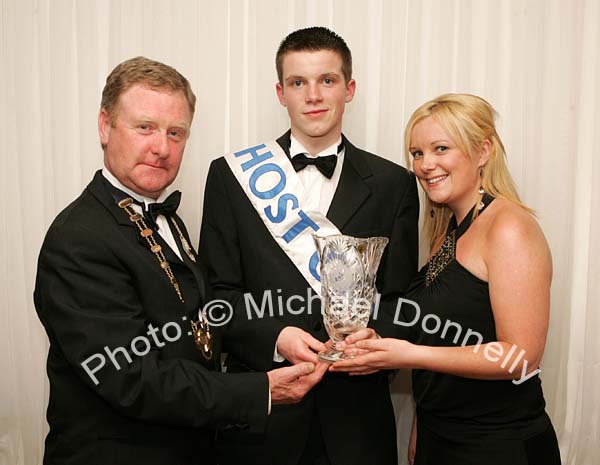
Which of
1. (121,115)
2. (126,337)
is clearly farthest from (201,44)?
(126,337)

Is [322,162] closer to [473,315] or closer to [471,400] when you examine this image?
[473,315]

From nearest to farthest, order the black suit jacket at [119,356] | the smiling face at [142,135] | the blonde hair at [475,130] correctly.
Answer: the black suit jacket at [119,356]
the smiling face at [142,135]
the blonde hair at [475,130]

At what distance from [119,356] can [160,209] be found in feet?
1.45

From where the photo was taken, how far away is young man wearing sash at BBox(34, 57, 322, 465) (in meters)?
1.36

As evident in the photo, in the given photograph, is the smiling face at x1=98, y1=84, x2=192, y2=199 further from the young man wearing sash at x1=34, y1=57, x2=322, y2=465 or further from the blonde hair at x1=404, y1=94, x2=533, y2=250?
the blonde hair at x1=404, y1=94, x2=533, y2=250

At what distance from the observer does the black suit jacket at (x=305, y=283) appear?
5.71ft

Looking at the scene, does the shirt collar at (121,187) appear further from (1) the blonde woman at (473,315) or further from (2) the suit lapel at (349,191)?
(1) the blonde woman at (473,315)

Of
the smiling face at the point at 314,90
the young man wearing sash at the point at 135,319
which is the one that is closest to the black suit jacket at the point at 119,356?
the young man wearing sash at the point at 135,319

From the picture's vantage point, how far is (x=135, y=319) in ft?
4.60

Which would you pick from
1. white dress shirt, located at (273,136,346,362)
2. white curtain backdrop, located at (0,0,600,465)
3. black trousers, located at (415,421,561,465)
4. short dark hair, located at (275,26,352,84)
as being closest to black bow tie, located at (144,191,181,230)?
white dress shirt, located at (273,136,346,362)

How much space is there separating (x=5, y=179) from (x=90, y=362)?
54.2 inches

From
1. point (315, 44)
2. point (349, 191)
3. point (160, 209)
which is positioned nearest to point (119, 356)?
point (160, 209)

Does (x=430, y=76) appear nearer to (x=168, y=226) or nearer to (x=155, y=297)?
(x=168, y=226)

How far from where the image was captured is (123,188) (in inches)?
62.0
